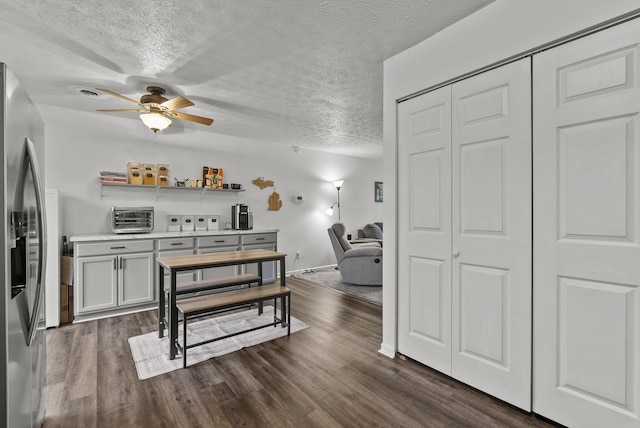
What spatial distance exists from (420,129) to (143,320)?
3461 mm

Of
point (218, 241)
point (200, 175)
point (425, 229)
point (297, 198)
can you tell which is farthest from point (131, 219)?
point (425, 229)

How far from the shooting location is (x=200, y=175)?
4.80 metres

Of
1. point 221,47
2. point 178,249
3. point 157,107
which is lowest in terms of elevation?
point 178,249

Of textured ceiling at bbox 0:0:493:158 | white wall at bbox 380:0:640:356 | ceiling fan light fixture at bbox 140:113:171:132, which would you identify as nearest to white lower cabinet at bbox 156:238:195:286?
ceiling fan light fixture at bbox 140:113:171:132

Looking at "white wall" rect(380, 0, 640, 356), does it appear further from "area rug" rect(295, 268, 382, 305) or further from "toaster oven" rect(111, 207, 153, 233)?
"toaster oven" rect(111, 207, 153, 233)

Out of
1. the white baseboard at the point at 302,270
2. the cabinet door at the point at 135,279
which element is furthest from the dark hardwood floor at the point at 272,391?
the white baseboard at the point at 302,270

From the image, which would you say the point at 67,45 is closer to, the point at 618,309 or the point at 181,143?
the point at 181,143

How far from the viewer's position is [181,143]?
461cm

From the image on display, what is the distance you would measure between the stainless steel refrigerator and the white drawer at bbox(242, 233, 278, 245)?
10.3 feet

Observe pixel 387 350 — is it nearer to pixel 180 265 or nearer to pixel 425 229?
pixel 425 229

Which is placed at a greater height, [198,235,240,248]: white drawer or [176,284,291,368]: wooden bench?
[198,235,240,248]: white drawer

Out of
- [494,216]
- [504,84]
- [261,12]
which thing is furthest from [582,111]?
[261,12]

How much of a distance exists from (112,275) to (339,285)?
3.08 m

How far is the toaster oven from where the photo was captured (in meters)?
3.85
